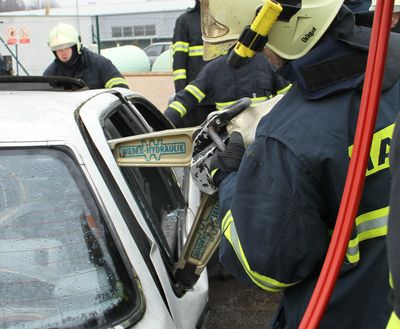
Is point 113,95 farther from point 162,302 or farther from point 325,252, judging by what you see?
point 325,252

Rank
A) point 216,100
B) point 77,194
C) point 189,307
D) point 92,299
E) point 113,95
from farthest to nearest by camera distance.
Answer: point 216,100, point 113,95, point 189,307, point 77,194, point 92,299

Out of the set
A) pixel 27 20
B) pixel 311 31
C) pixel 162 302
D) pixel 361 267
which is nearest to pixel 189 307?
pixel 162 302

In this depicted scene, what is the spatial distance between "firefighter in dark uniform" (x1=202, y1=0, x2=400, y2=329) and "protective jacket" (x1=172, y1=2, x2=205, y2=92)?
3957 mm

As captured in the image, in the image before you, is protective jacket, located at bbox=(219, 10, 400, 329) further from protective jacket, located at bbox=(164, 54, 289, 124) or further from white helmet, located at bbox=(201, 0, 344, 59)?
protective jacket, located at bbox=(164, 54, 289, 124)

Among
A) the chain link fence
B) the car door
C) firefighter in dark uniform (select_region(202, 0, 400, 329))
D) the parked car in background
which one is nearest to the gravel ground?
the car door

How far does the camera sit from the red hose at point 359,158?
1.24 metres

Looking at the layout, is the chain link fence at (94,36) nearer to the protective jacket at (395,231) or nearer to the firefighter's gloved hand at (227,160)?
the firefighter's gloved hand at (227,160)

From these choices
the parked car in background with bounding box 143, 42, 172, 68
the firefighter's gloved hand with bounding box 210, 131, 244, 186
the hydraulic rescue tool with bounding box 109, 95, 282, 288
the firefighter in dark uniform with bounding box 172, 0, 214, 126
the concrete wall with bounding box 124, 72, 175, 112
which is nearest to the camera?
the firefighter's gloved hand with bounding box 210, 131, 244, 186

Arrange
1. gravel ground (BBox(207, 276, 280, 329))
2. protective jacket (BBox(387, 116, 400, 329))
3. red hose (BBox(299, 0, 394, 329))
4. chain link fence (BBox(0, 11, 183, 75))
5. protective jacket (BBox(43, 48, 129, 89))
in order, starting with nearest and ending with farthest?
protective jacket (BBox(387, 116, 400, 329)) < red hose (BBox(299, 0, 394, 329)) < gravel ground (BBox(207, 276, 280, 329)) < protective jacket (BBox(43, 48, 129, 89)) < chain link fence (BBox(0, 11, 183, 75))

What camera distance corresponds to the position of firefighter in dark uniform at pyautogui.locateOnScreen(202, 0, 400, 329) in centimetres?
146

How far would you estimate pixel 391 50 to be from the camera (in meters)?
1.61

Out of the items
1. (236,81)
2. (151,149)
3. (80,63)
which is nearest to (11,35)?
(80,63)

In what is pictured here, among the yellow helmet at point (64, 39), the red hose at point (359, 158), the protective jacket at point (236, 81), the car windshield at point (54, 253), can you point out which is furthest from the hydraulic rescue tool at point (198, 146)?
the yellow helmet at point (64, 39)

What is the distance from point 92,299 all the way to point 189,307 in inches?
18.8
